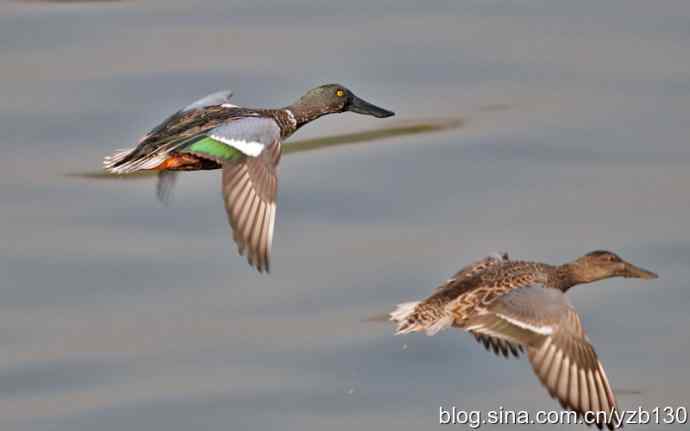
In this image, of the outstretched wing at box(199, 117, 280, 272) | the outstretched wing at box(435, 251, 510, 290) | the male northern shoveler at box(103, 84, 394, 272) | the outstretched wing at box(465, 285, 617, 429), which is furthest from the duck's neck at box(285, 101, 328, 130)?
the outstretched wing at box(465, 285, 617, 429)

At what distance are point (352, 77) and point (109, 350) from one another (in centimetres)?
422

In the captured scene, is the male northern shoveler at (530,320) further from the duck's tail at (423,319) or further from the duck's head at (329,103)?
the duck's head at (329,103)

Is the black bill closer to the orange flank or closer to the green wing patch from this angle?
the orange flank

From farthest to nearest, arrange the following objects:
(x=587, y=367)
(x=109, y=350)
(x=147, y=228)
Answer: (x=147, y=228)
(x=109, y=350)
(x=587, y=367)

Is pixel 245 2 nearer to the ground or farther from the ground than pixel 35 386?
farther from the ground

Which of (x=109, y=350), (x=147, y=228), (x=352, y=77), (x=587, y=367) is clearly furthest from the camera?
(x=352, y=77)

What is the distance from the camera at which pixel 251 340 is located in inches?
405

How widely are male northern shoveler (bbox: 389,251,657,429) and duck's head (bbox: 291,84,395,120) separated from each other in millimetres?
1700

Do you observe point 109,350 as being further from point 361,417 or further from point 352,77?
point 352,77

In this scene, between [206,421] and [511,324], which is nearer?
[511,324]

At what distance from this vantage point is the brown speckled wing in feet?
28.3

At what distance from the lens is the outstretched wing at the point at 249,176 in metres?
8.67

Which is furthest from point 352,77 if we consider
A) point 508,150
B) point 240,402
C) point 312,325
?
point 240,402

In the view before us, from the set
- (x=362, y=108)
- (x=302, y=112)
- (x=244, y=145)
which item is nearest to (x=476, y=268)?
(x=244, y=145)
